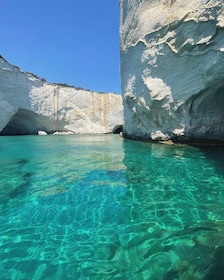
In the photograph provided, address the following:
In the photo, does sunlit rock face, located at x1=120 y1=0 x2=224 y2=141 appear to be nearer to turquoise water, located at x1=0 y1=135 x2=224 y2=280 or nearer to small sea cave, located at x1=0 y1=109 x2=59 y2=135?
turquoise water, located at x1=0 y1=135 x2=224 y2=280

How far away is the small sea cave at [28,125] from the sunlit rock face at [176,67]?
1783cm

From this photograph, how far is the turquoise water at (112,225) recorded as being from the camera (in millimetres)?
2713

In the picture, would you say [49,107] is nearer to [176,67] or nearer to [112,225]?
[176,67]

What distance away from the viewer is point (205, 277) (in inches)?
98.6

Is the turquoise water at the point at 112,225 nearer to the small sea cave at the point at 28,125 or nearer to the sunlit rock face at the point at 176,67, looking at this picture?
the sunlit rock face at the point at 176,67

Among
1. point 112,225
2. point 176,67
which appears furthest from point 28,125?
point 112,225

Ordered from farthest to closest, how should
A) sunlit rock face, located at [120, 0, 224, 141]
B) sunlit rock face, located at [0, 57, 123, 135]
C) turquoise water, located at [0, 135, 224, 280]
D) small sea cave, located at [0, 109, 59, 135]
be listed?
small sea cave, located at [0, 109, 59, 135], sunlit rock face, located at [0, 57, 123, 135], sunlit rock face, located at [120, 0, 224, 141], turquoise water, located at [0, 135, 224, 280]

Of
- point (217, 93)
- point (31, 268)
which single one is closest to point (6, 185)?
point (31, 268)

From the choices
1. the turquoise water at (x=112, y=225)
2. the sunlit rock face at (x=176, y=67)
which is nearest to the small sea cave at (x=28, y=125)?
the sunlit rock face at (x=176, y=67)

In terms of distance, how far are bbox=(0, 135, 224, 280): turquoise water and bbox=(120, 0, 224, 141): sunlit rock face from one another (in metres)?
4.90

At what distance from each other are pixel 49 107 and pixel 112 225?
93.1ft

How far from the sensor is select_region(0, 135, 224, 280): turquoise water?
271 cm

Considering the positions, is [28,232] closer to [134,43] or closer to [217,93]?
[217,93]

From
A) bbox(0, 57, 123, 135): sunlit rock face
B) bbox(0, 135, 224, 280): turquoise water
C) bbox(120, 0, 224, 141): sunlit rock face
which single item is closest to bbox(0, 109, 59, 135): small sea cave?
bbox(0, 57, 123, 135): sunlit rock face
